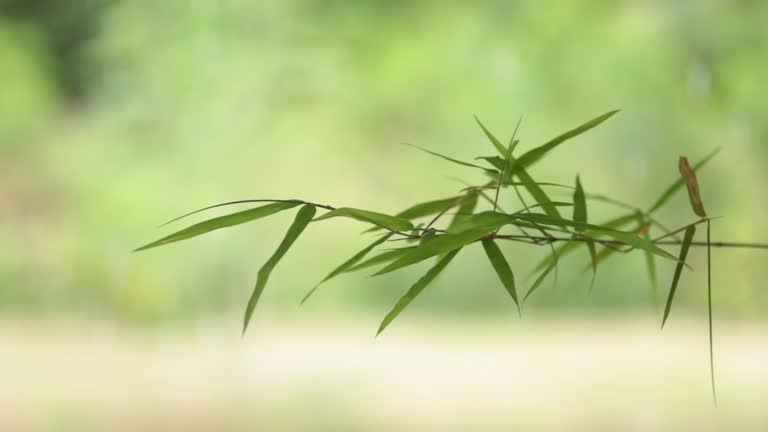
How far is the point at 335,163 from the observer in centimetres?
255

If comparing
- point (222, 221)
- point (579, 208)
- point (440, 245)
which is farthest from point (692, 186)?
point (222, 221)

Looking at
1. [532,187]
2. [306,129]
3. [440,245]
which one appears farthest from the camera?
[306,129]

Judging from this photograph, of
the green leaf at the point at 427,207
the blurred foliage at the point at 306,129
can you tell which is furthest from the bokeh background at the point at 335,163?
the green leaf at the point at 427,207

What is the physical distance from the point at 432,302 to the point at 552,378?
1.26ft

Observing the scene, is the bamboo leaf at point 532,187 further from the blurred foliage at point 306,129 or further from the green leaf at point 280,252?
the blurred foliage at point 306,129

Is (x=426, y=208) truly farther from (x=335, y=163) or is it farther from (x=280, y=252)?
(x=335, y=163)

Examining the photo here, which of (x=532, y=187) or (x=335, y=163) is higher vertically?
(x=335, y=163)

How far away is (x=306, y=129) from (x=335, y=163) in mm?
121

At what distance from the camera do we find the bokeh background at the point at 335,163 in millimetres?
2480

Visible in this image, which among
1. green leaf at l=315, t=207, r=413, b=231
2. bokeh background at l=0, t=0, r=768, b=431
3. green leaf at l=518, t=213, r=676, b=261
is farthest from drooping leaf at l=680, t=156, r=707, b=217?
bokeh background at l=0, t=0, r=768, b=431

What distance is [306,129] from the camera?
2.54m

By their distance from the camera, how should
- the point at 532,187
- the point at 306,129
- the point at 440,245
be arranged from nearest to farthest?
the point at 440,245, the point at 532,187, the point at 306,129

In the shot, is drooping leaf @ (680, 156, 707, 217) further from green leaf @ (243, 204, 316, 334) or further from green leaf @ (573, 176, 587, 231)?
green leaf @ (243, 204, 316, 334)

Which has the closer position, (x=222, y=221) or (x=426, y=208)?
(x=222, y=221)
